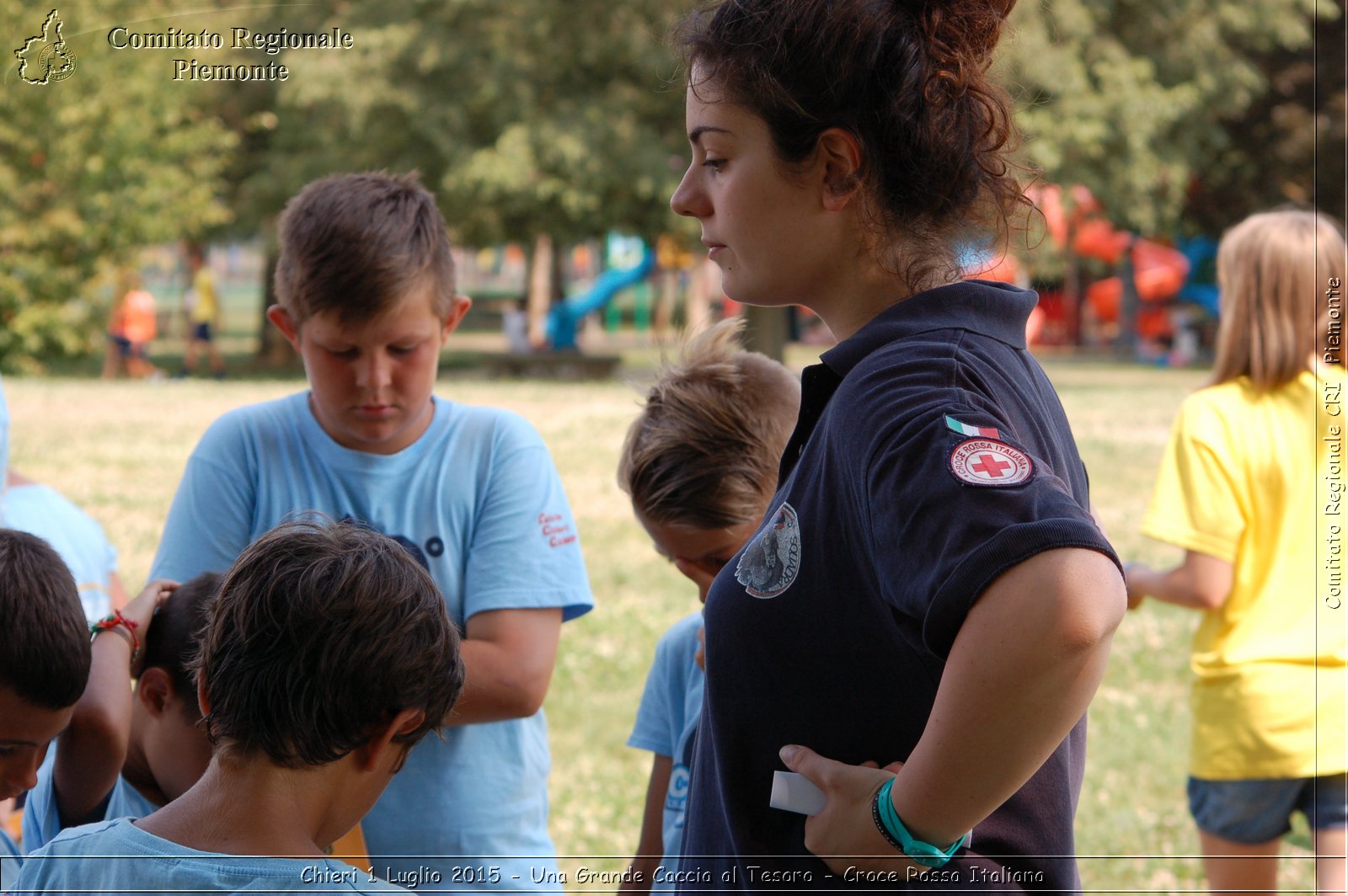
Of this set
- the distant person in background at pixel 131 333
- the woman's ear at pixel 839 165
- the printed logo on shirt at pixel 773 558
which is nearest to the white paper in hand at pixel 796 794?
the printed logo on shirt at pixel 773 558

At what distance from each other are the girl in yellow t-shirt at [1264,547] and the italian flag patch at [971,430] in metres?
2.33

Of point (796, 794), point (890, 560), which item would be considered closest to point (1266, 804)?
point (796, 794)

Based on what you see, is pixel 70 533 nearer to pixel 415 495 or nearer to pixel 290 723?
pixel 415 495

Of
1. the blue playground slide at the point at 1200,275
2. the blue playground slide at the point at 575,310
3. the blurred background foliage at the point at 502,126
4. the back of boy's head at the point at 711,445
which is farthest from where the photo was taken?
the blue playground slide at the point at 1200,275

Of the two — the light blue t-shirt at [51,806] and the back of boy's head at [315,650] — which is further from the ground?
the back of boy's head at [315,650]

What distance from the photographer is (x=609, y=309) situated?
4600cm

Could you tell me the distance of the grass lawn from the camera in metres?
4.83

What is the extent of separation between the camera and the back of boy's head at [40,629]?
1.88 metres

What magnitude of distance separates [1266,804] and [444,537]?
238cm

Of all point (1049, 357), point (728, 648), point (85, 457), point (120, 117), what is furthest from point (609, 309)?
point (728, 648)

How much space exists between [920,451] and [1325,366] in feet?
9.24

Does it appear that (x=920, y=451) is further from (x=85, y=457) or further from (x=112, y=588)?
(x=85, y=457)

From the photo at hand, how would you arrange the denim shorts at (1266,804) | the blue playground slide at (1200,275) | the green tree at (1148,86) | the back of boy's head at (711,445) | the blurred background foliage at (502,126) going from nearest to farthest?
1. the back of boy's head at (711,445)
2. the denim shorts at (1266,804)
3. the blurred background foliage at (502,126)
4. the green tree at (1148,86)
5. the blue playground slide at (1200,275)

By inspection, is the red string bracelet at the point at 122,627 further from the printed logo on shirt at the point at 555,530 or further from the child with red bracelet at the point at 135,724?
the printed logo on shirt at the point at 555,530
